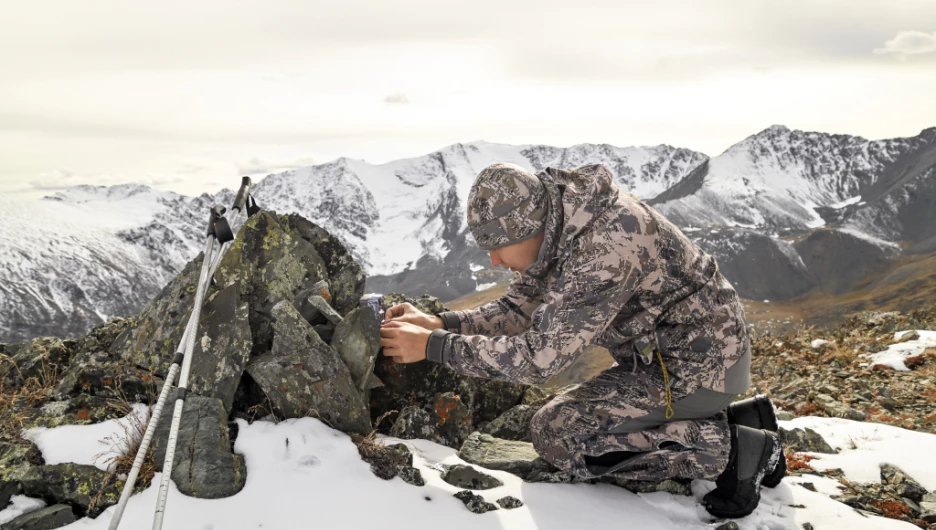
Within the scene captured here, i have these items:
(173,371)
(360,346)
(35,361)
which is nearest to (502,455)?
(360,346)

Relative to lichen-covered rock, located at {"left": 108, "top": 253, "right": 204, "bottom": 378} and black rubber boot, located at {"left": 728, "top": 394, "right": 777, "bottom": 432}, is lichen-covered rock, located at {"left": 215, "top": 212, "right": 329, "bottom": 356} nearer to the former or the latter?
lichen-covered rock, located at {"left": 108, "top": 253, "right": 204, "bottom": 378}

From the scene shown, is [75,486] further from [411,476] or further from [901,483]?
[901,483]

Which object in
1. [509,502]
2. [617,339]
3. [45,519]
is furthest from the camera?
[617,339]

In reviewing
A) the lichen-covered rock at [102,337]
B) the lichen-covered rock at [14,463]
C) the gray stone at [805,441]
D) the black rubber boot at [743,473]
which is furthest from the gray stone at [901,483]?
the lichen-covered rock at [102,337]

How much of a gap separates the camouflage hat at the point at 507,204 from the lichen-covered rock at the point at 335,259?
2.97 meters

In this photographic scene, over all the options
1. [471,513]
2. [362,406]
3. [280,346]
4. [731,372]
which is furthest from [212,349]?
[731,372]

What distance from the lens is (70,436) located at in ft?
16.9

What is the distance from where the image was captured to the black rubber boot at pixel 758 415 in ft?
19.0

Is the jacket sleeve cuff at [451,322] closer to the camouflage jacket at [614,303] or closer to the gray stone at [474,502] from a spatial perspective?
the camouflage jacket at [614,303]

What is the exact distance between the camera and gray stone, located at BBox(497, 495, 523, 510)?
5035 mm

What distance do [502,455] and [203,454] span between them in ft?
9.51

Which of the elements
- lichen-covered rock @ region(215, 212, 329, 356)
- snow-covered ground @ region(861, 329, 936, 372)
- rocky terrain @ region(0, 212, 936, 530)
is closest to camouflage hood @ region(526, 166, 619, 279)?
rocky terrain @ region(0, 212, 936, 530)

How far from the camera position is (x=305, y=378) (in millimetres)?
5777

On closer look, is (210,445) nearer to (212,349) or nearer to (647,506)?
(212,349)
